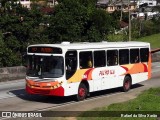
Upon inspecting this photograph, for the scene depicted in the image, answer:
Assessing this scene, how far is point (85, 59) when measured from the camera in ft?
62.2

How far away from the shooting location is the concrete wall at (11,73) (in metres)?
27.2

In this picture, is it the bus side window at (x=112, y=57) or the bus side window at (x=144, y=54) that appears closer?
the bus side window at (x=112, y=57)

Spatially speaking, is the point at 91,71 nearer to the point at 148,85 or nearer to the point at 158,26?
the point at 148,85

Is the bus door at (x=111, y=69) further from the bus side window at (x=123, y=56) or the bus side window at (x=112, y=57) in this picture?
the bus side window at (x=123, y=56)

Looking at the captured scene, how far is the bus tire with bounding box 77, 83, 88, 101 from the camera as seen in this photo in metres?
18.7

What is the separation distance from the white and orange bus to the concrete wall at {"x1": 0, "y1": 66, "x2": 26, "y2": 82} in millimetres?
8340

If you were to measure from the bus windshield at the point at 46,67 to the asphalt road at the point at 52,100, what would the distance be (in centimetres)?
115

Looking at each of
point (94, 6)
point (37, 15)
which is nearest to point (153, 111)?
point (37, 15)

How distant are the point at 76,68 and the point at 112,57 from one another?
3.26 metres

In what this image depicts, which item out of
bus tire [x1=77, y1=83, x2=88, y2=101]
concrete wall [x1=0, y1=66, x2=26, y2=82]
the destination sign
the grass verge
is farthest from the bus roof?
concrete wall [x1=0, y1=66, x2=26, y2=82]

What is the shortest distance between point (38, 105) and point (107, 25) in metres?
24.7

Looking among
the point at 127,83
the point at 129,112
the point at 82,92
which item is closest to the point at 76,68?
the point at 82,92

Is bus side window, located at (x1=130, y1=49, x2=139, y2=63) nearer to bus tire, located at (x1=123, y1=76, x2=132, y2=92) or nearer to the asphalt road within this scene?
bus tire, located at (x1=123, y1=76, x2=132, y2=92)

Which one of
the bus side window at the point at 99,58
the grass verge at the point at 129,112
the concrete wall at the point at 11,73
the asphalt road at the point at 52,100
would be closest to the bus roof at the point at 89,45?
the bus side window at the point at 99,58
